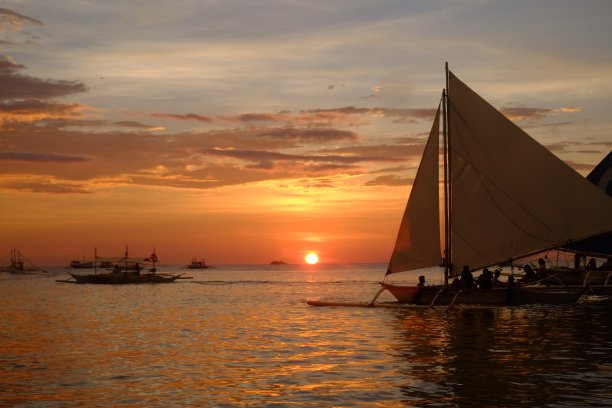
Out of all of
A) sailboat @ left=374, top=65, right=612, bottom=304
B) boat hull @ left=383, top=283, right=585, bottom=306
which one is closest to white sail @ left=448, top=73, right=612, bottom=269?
sailboat @ left=374, top=65, right=612, bottom=304

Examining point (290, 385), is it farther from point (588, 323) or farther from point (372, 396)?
point (588, 323)

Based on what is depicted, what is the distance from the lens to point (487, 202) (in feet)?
148

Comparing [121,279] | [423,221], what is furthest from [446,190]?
[121,279]

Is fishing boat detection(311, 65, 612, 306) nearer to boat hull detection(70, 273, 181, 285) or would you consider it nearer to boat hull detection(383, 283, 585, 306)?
boat hull detection(383, 283, 585, 306)

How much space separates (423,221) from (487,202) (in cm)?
411

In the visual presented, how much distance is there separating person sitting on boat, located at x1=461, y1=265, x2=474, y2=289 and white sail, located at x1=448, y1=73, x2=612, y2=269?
398 millimetres

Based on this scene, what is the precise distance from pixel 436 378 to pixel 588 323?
862 inches

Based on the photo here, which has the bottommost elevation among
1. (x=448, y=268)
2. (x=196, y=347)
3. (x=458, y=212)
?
(x=196, y=347)

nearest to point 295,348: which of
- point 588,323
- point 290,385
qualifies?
point 290,385

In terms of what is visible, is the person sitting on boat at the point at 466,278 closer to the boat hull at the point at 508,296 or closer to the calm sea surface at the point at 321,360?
the boat hull at the point at 508,296

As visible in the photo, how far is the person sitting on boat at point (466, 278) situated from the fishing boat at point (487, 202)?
0.64 feet

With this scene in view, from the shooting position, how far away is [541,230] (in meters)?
44.3

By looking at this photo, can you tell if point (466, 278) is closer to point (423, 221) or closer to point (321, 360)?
point (423, 221)

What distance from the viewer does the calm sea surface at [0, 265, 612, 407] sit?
21.5 m
